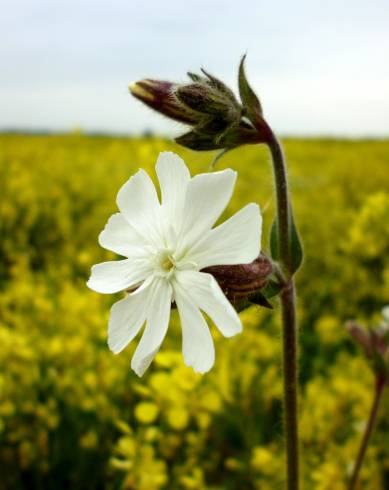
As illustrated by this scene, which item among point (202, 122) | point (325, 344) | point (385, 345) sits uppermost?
point (202, 122)

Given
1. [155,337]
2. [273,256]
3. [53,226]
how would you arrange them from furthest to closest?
[53,226] < [273,256] < [155,337]

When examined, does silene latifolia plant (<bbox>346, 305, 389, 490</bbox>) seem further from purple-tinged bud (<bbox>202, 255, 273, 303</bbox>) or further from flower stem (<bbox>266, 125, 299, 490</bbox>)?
purple-tinged bud (<bbox>202, 255, 273, 303</bbox>)

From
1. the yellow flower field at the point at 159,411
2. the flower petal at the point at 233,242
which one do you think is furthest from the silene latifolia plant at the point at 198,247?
the yellow flower field at the point at 159,411

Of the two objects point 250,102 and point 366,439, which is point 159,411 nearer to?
point 366,439

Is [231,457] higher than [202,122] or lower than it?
lower

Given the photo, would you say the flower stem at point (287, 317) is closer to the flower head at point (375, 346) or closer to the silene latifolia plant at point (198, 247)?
the silene latifolia plant at point (198, 247)

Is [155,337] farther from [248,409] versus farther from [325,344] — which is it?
[325,344]

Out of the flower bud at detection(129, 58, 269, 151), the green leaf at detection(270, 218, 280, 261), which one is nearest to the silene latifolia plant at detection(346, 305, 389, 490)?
the green leaf at detection(270, 218, 280, 261)

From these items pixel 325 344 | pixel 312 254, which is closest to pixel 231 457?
pixel 325 344
